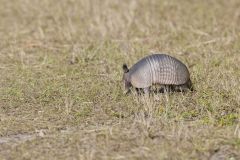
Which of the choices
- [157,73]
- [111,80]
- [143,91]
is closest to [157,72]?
[157,73]

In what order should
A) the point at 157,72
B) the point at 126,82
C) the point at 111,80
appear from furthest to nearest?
the point at 111,80 → the point at 126,82 → the point at 157,72

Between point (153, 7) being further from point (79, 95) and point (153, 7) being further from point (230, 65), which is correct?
point (79, 95)

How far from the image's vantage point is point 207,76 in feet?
27.1

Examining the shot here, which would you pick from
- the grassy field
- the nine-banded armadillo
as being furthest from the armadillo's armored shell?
the grassy field

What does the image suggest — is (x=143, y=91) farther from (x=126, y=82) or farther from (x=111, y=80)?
(x=111, y=80)

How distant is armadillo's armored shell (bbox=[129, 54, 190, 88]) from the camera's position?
7.36m

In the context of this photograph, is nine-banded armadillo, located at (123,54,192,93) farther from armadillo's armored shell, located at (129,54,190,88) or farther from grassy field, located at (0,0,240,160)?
grassy field, located at (0,0,240,160)

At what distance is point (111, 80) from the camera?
8344mm

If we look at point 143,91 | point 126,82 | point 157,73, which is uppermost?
point 157,73

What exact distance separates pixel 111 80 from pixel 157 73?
1115 millimetres

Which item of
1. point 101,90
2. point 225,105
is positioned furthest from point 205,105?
point 101,90

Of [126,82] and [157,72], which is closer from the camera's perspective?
[157,72]

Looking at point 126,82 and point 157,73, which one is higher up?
point 157,73

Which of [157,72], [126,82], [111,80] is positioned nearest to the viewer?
[157,72]
